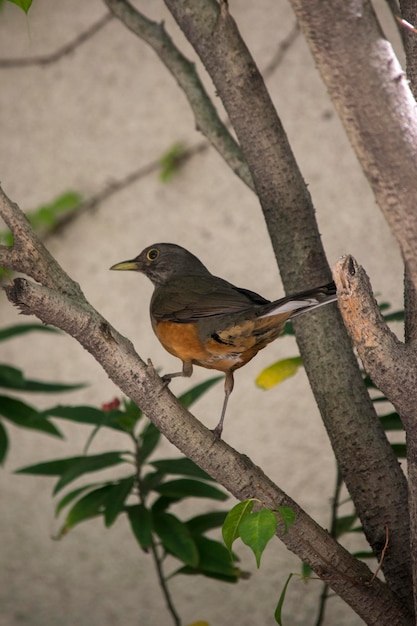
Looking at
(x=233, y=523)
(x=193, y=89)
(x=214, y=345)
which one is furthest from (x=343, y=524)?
(x=193, y=89)

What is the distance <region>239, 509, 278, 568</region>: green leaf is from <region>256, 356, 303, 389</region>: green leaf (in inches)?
32.9

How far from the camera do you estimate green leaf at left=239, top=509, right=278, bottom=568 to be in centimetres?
142

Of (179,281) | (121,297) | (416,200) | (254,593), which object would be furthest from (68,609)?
(416,200)

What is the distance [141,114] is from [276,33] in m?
0.79

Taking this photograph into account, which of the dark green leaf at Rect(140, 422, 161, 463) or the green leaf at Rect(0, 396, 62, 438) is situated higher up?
the green leaf at Rect(0, 396, 62, 438)

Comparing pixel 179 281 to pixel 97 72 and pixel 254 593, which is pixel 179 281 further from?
pixel 97 72

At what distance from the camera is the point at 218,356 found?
7.27ft

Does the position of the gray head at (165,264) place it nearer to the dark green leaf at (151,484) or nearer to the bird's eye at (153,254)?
the bird's eye at (153,254)

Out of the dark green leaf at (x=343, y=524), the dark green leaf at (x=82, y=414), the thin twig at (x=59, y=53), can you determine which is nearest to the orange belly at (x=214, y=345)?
the dark green leaf at (x=82, y=414)

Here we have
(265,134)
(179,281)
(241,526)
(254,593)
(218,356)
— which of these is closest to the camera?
(241,526)

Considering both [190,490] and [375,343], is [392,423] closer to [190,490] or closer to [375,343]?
[190,490]

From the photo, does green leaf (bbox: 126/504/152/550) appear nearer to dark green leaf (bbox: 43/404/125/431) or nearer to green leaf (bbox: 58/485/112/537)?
green leaf (bbox: 58/485/112/537)

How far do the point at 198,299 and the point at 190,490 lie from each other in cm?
53

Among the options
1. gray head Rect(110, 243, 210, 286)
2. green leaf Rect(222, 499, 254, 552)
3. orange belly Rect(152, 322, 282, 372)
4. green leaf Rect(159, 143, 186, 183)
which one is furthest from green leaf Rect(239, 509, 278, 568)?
green leaf Rect(159, 143, 186, 183)
